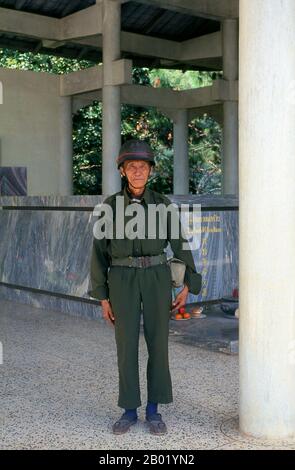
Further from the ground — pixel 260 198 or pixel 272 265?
pixel 260 198

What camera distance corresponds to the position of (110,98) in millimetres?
14195

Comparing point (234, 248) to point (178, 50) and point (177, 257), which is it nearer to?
point (177, 257)

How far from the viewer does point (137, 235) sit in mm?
3766

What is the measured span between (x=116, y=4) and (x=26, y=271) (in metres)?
7.53

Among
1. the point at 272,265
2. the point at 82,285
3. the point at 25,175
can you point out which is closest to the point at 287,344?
the point at 272,265

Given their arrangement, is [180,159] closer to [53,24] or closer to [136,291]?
[53,24]

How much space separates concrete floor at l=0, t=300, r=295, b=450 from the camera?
12.2ft

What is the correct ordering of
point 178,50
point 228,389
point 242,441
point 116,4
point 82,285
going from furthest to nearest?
point 178,50 < point 116,4 < point 82,285 < point 228,389 < point 242,441

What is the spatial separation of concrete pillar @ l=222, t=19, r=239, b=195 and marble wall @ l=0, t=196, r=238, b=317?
7.85m

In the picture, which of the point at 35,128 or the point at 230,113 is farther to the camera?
the point at 230,113

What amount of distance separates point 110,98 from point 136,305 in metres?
11.0

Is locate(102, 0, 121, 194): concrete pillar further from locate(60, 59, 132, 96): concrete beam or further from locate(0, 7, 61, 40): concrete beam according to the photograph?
locate(0, 7, 61, 40): concrete beam

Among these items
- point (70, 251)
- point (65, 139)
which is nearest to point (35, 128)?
point (65, 139)

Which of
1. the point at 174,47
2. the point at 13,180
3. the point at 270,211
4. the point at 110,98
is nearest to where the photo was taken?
the point at 270,211
